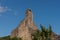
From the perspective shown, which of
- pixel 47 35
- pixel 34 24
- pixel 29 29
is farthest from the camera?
pixel 34 24

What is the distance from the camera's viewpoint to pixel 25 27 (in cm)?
7631

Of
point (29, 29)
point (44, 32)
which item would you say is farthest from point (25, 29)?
point (44, 32)

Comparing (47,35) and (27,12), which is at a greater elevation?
Answer: (27,12)

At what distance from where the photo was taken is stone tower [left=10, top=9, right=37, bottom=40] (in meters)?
74.2

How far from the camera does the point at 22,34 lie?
247 feet

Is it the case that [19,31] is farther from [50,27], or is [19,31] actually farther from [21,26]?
[50,27]

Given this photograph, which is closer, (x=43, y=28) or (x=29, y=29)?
(x=43, y=28)

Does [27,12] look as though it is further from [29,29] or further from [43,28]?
[43,28]

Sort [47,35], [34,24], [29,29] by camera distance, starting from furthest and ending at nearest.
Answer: [34,24] → [29,29] → [47,35]

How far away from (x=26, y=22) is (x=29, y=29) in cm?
404

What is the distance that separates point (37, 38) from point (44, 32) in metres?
1.65

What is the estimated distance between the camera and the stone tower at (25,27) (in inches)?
2923

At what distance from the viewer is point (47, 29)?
46062 millimetres

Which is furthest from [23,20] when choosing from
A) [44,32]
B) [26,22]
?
[44,32]
